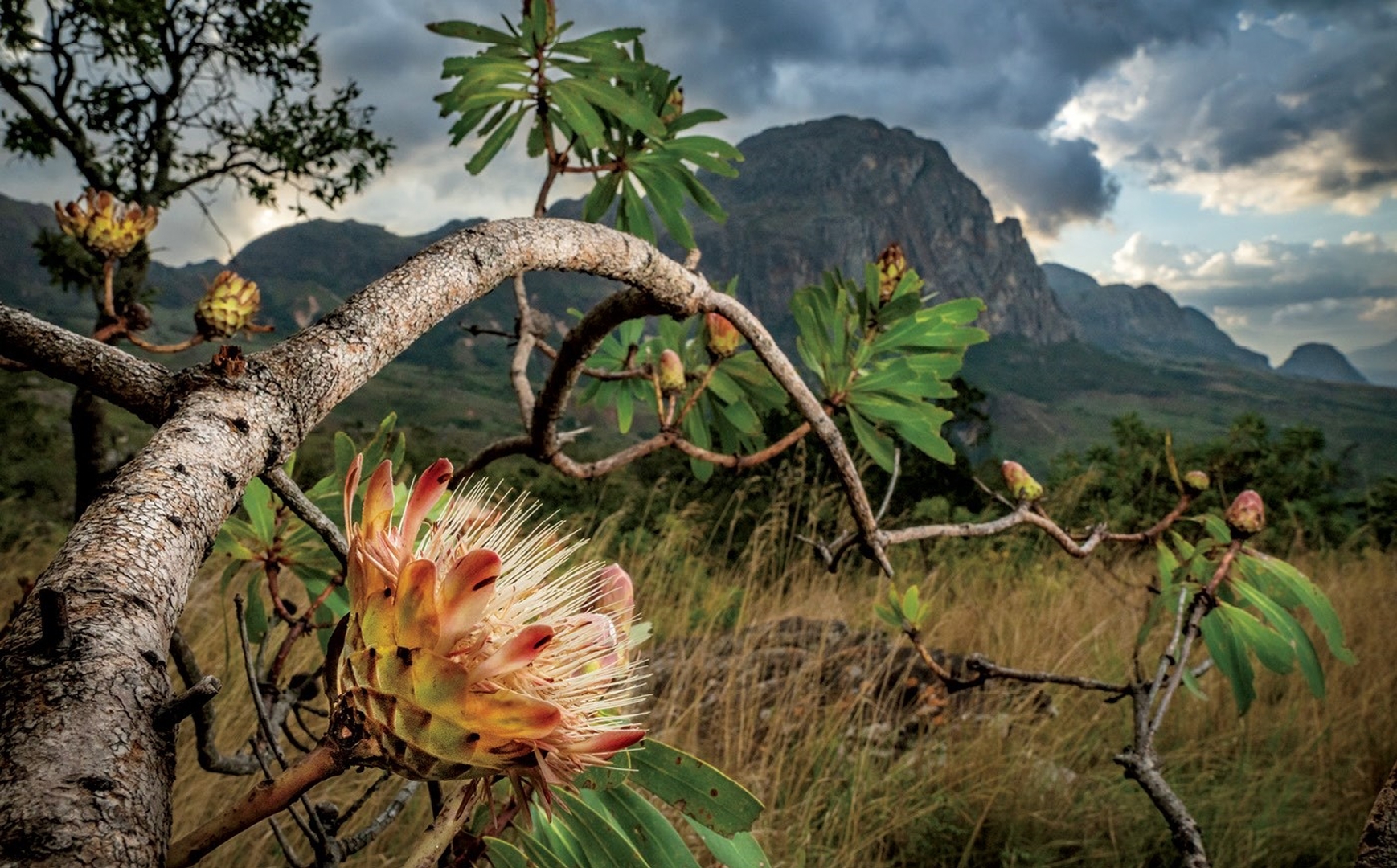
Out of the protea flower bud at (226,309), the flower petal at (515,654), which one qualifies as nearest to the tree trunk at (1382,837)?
the flower petal at (515,654)

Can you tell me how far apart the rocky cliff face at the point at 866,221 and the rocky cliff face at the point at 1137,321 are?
38.9m

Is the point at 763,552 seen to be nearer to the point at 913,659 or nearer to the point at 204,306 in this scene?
the point at 913,659

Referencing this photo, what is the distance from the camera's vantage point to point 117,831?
27 cm

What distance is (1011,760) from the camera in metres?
2.92

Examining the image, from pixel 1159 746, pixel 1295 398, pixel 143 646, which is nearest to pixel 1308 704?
pixel 1159 746

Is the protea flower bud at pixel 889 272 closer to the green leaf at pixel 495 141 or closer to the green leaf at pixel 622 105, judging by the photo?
the green leaf at pixel 622 105

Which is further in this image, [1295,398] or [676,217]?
[1295,398]

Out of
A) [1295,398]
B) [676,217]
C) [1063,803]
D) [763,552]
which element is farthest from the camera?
[1295,398]

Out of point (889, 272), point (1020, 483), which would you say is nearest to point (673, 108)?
point (889, 272)

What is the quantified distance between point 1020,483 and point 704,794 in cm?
118

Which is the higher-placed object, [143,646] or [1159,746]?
[143,646]

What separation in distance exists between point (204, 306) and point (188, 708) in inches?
44.5

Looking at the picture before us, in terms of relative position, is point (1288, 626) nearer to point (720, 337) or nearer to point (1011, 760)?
point (720, 337)

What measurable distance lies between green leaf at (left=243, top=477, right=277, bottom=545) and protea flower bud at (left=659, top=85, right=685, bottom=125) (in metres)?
1.07
